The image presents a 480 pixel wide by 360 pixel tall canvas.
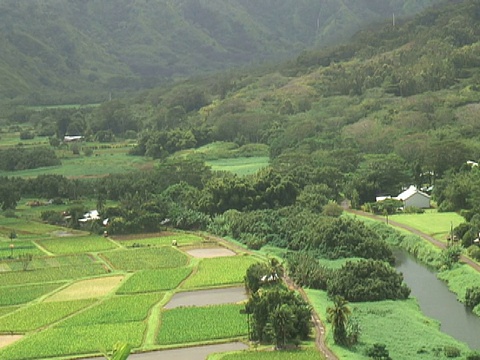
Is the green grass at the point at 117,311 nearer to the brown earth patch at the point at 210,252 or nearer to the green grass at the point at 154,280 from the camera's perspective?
the green grass at the point at 154,280

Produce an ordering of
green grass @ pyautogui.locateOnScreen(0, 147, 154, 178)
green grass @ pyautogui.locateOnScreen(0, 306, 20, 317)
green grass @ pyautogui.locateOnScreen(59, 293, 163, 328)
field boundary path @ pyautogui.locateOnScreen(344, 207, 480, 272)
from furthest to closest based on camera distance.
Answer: green grass @ pyautogui.locateOnScreen(0, 147, 154, 178) < field boundary path @ pyautogui.locateOnScreen(344, 207, 480, 272) < green grass @ pyautogui.locateOnScreen(0, 306, 20, 317) < green grass @ pyautogui.locateOnScreen(59, 293, 163, 328)

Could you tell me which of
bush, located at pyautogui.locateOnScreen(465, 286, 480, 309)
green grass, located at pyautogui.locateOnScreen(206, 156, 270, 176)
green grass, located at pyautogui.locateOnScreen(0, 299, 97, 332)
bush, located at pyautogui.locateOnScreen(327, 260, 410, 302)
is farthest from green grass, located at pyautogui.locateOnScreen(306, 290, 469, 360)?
green grass, located at pyautogui.locateOnScreen(206, 156, 270, 176)

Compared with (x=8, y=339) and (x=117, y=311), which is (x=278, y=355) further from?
(x=8, y=339)

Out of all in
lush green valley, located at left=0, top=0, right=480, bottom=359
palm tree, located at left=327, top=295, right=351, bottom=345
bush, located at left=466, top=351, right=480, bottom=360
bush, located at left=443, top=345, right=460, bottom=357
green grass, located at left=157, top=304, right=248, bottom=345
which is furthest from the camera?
lush green valley, located at left=0, top=0, right=480, bottom=359

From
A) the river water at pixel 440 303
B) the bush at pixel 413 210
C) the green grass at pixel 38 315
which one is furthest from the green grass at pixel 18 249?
the bush at pixel 413 210

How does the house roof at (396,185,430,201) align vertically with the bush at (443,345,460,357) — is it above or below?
above

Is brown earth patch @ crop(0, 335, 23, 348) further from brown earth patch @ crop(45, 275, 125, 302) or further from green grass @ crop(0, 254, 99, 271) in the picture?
green grass @ crop(0, 254, 99, 271)
